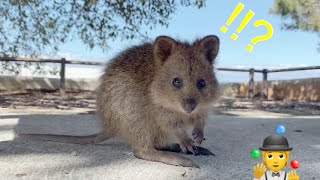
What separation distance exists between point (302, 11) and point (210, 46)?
9.80m

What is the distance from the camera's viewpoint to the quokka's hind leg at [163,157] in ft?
9.58

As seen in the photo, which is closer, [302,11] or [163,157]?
[163,157]

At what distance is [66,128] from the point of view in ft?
15.8

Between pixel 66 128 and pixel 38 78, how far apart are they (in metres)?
7.66

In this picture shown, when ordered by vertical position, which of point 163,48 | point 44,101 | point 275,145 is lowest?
point 44,101

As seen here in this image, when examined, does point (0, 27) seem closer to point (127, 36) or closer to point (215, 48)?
point (127, 36)

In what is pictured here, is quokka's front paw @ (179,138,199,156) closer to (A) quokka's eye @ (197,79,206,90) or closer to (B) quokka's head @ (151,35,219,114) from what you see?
(B) quokka's head @ (151,35,219,114)

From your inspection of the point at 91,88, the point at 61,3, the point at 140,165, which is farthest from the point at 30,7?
the point at 140,165

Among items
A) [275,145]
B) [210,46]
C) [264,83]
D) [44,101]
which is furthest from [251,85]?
[275,145]

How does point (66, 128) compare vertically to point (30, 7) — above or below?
below

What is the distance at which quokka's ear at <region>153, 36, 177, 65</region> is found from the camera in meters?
3.10

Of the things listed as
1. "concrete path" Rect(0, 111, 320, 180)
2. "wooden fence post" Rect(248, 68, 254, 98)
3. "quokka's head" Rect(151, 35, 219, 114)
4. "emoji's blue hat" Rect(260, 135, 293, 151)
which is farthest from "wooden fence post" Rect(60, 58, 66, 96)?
"emoji's blue hat" Rect(260, 135, 293, 151)

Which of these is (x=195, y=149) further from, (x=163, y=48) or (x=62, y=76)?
(x=62, y=76)

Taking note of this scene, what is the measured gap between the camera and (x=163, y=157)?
301 centimetres
